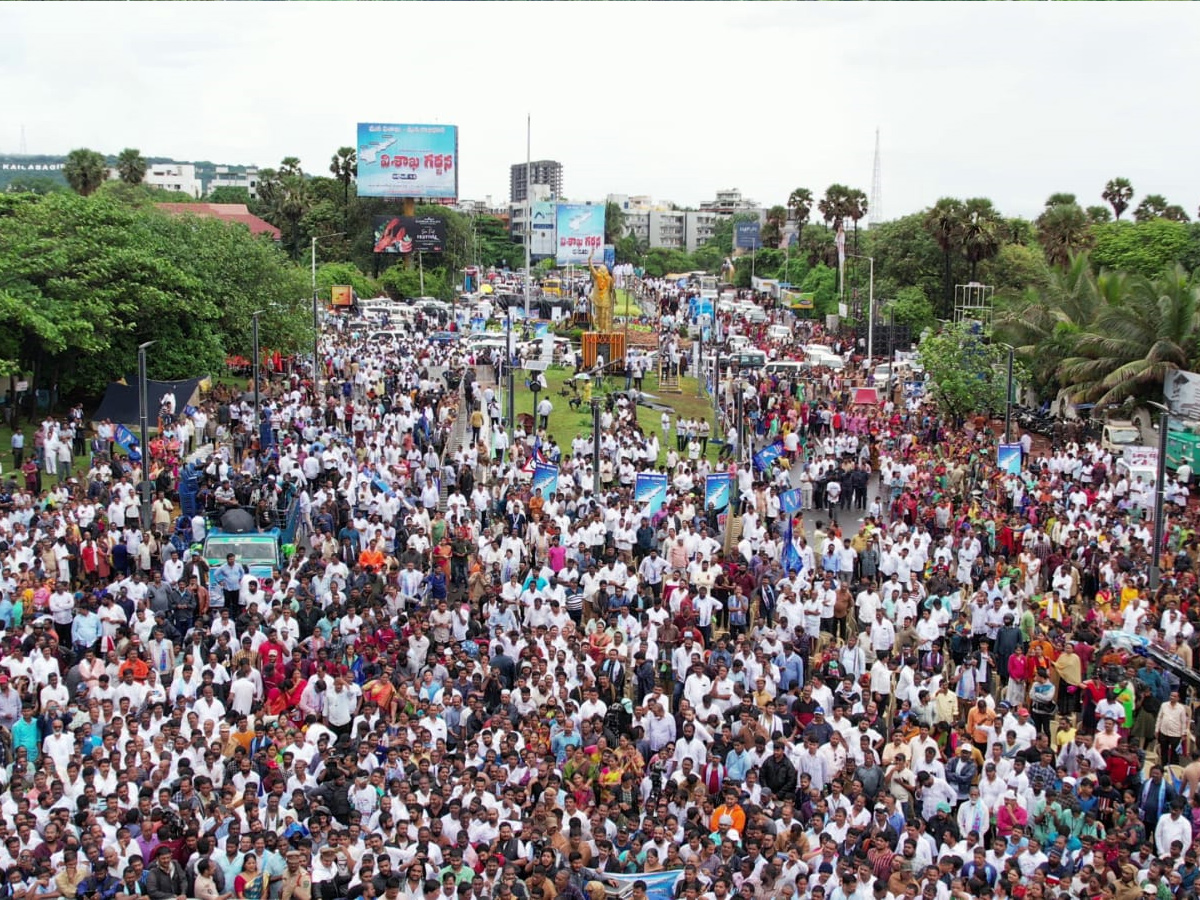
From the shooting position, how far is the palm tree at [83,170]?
72.5 meters

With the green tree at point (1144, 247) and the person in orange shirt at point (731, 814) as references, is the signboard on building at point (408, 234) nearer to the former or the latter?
the green tree at point (1144, 247)

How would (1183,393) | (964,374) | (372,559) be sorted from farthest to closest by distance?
(964,374)
(1183,393)
(372,559)

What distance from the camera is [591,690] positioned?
14.9 meters

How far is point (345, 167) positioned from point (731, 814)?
90.4 metres

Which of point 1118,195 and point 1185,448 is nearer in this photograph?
point 1185,448

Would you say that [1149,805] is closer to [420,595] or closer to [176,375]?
[420,595]

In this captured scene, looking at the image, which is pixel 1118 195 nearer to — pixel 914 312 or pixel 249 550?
pixel 914 312

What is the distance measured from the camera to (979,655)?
16.7 m

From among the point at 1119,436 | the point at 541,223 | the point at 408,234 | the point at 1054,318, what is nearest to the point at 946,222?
the point at 1054,318

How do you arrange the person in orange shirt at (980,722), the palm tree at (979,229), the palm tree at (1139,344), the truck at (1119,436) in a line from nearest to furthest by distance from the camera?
the person in orange shirt at (980,722)
the truck at (1119,436)
the palm tree at (1139,344)
the palm tree at (979,229)

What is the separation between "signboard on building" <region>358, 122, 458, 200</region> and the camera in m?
89.1

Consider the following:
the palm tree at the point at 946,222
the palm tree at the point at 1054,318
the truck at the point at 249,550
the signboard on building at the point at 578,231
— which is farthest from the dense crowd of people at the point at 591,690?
the signboard on building at the point at 578,231

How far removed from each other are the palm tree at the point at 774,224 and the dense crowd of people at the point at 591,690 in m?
91.9

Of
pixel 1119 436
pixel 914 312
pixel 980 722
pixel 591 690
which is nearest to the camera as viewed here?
pixel 980 722
